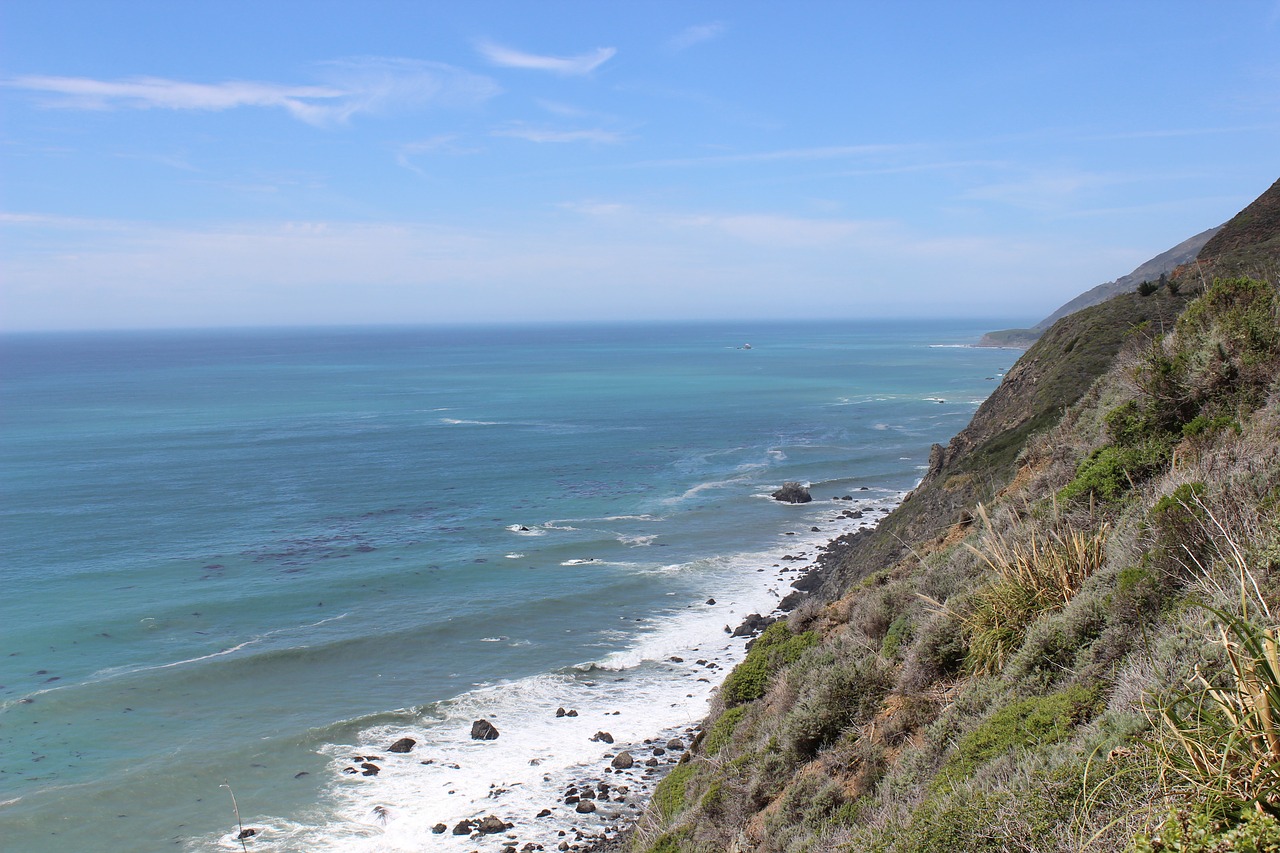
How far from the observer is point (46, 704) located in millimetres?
28531

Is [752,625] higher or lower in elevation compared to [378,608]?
higher

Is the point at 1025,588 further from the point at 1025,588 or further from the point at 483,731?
the point at 483,731

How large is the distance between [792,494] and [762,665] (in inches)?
1580

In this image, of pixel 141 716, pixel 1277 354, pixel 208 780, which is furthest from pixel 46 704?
pixel 1277 354

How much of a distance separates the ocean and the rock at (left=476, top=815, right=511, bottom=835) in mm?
363

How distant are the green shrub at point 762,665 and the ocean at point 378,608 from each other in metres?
7.57

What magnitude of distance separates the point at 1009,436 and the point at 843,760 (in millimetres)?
22290

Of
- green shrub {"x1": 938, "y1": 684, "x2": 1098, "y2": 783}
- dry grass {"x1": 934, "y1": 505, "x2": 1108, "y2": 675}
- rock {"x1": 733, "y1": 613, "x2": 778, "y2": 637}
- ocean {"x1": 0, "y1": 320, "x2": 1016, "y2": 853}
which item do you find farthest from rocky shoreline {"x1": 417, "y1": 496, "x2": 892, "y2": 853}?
green shrub {"x1": 938, "y1": 684, "x2": 1098, "y2": 783}

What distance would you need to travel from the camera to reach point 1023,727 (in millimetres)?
7312

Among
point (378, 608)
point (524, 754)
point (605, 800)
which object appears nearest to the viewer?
point (605, 800)

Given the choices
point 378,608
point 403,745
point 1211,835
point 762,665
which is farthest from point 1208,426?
point 378,608

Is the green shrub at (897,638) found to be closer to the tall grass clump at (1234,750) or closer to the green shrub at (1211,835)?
the tall grass clump at (1234,750)

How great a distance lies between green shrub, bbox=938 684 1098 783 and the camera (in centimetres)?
693

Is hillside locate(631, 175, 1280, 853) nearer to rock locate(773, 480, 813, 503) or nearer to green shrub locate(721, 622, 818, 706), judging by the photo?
green shrub locate(721, 622, 818, 706)
